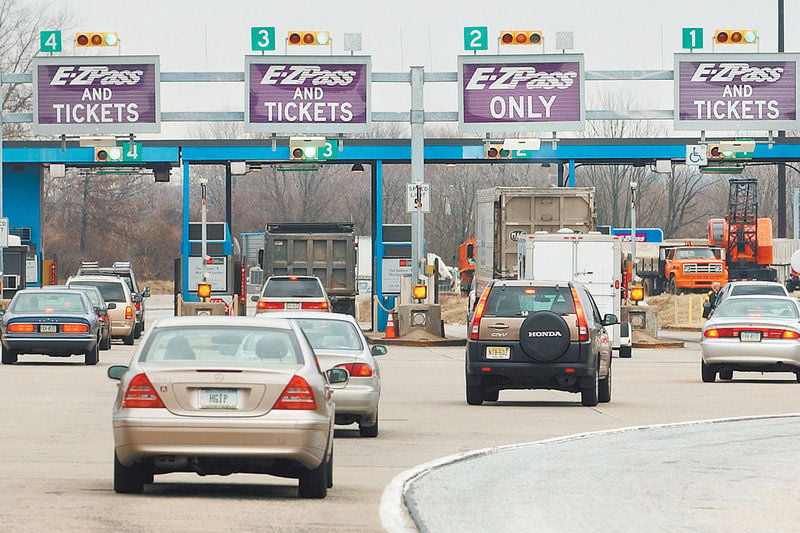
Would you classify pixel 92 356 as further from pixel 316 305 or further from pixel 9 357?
pixel 316 305

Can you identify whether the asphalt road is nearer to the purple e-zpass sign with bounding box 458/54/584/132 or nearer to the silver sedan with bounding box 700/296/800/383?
the silver sedan with bounding box 700/296/800/383

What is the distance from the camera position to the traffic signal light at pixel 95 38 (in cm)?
4212

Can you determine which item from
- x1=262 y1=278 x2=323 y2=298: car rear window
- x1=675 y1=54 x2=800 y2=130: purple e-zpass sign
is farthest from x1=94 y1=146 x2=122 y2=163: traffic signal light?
x1=675 y1=54 x2=800 y2=130: purple e-zpass sign

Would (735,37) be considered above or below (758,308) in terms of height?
above

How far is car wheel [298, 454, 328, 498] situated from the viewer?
1241 centimetres

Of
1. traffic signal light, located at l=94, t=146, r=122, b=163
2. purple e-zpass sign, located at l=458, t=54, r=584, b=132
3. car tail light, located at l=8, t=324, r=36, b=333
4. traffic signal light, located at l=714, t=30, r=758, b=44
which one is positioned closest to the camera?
car tail light, located at l=8, t=324, r=36, b=333

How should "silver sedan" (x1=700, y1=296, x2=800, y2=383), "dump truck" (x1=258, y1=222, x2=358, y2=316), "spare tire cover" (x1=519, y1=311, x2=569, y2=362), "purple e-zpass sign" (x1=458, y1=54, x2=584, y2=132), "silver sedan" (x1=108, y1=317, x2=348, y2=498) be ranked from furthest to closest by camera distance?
"dump truck" (x1=258, y1=222, x2=358, y2=316)
"purple e-zpass sign" (x1=458, y1=54, x2=584, y2=132)
"silver sedan" (x1=700, y1=296, x2=800, y2=383)
"spare tire cover" (x1=519, y1=311, x2=569, y2=362)
"silver sedan" (x1=108, y1=317, x2=348, y2=498)

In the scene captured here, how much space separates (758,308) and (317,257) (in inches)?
827

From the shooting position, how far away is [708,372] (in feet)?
95.5

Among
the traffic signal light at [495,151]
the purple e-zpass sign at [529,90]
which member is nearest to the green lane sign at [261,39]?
the purple e-zpass sign at [529,90]

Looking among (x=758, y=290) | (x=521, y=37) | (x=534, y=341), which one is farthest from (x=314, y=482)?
(x=521, y=37)

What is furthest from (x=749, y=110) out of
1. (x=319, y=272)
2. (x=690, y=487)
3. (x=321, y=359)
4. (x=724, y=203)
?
(x=724, y=203)

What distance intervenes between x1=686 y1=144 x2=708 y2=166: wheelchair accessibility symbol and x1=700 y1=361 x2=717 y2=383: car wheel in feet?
59.0

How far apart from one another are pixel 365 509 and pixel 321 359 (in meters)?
6.27
